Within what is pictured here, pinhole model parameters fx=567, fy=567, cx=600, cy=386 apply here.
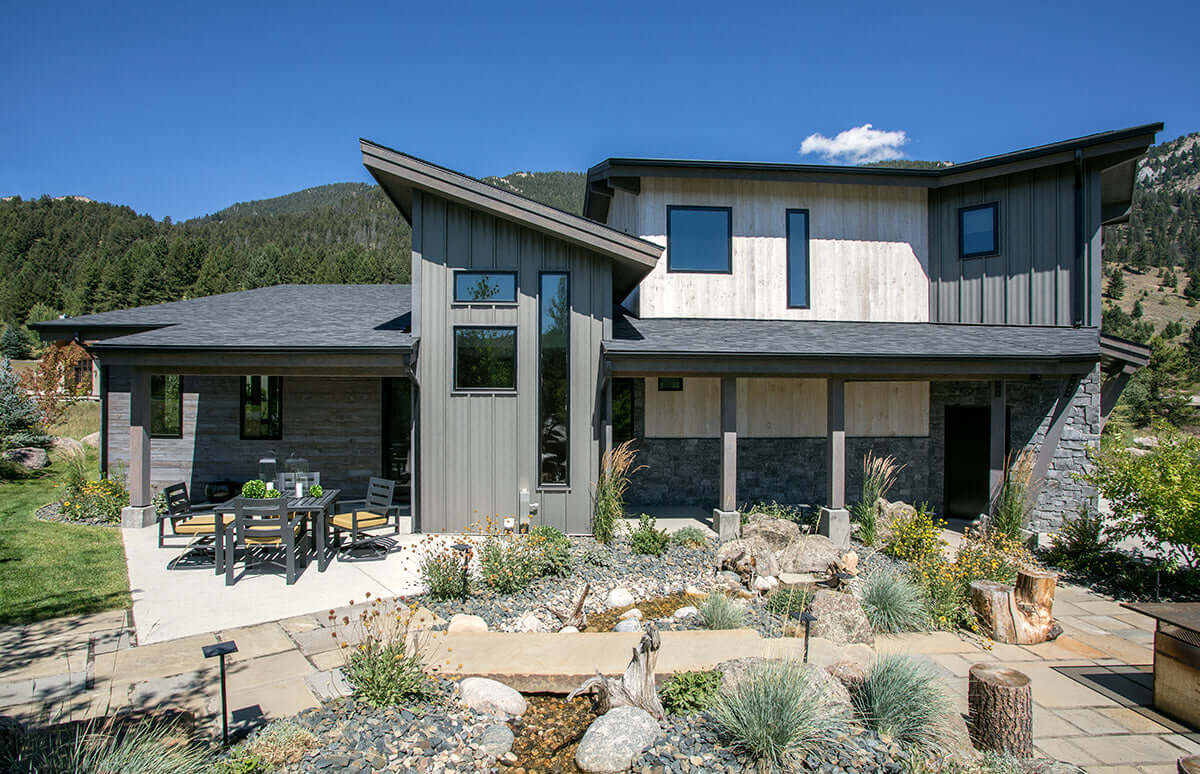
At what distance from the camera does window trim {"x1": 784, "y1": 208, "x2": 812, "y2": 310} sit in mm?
11070

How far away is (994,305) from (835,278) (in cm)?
292

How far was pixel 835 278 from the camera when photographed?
440 inches

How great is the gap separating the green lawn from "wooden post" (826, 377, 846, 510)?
887 cm

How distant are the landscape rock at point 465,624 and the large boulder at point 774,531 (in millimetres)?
4162

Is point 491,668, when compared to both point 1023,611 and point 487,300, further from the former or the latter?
point 487,300

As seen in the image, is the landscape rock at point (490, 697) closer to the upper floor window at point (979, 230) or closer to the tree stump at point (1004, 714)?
the tree stump at point (1004, 714)

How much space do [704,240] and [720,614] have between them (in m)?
7.62

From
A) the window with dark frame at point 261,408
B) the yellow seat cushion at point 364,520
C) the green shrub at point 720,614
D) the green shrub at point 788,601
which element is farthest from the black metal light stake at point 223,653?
the window with dark frame at point 261,408

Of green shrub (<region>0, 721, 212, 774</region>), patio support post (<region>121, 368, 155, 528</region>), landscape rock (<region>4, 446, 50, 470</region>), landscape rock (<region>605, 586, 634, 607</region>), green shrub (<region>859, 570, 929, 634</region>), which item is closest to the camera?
green shrub (<region>0, 721, 212, 774</region>)

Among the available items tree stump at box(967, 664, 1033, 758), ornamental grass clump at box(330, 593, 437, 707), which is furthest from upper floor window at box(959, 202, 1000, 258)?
ornamental grass clump at box(330, 593, 437, 707)

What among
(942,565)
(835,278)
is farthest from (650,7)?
(942,565)

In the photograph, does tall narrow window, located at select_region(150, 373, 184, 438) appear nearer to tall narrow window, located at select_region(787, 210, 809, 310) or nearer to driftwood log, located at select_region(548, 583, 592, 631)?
driftwood log, located at select_region(548, 583, 592, 631)

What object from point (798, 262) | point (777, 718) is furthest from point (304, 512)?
point (798, 262)

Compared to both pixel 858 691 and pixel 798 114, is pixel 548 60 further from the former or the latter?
pixel 858 691
